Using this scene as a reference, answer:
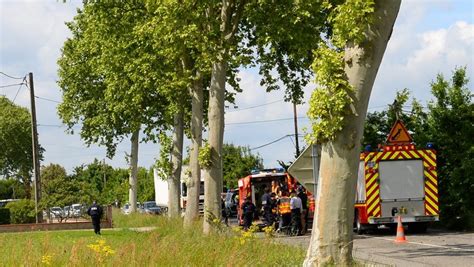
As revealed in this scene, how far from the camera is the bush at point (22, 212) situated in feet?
156

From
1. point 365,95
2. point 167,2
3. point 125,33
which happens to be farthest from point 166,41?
point 365,95

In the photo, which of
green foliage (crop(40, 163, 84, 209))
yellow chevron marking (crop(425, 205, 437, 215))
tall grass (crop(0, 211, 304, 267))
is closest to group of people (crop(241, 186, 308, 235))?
yellow chevron marking (crop(425, 205, 437, 215))

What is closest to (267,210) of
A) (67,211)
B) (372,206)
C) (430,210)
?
(372,206)

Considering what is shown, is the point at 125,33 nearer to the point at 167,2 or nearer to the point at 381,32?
the point at 167,2

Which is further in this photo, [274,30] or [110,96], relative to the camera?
[110,96]

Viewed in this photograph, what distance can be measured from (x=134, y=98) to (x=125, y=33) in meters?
3.54

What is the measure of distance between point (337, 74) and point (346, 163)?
1186 millimetres

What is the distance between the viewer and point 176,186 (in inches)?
1431

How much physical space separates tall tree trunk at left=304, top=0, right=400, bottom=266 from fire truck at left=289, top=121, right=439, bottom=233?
587 inches

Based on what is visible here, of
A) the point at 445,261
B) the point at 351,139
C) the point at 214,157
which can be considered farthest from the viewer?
the point at 214,157

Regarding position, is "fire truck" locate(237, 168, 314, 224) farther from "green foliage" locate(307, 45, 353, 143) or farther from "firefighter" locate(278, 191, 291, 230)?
"green foliage" locate(307, 45, 353, 143)

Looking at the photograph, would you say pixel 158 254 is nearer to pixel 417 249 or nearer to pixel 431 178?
pixel 417 249

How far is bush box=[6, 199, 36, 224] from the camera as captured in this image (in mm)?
47438

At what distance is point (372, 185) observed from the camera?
2530 centimetres
